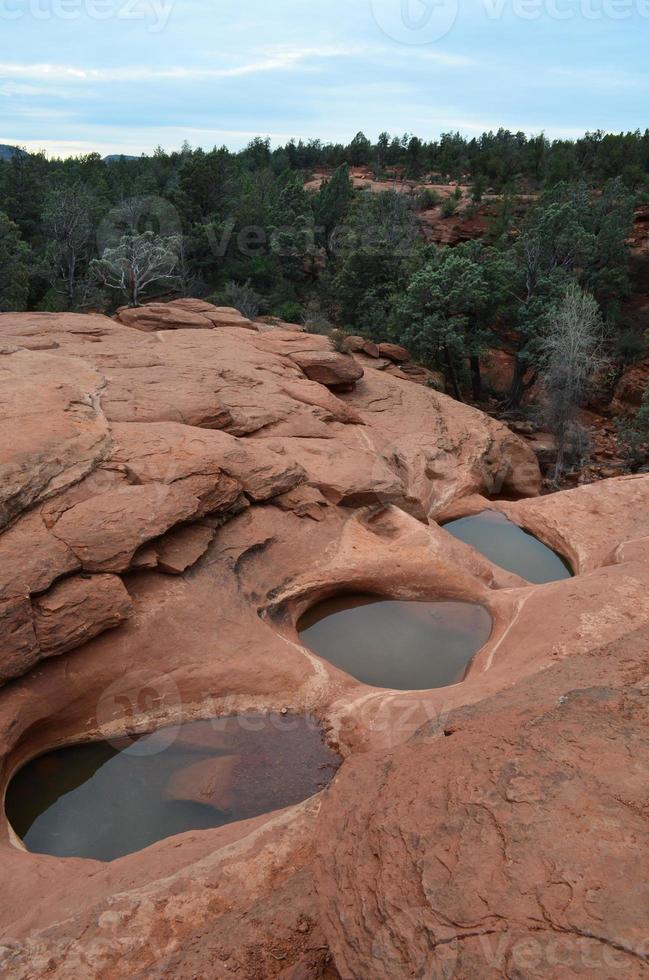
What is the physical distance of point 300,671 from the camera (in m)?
8.40

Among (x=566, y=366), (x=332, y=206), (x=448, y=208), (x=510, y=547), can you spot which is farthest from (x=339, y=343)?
(x=448, y=208)

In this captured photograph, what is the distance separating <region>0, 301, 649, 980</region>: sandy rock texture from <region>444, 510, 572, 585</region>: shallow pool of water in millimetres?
368

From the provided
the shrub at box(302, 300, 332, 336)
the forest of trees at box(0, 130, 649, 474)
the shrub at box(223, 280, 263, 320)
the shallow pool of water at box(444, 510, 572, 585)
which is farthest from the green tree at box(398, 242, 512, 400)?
the shrub at box(223, 280, 263, 320)

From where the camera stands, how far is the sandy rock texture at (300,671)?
3.22 metres

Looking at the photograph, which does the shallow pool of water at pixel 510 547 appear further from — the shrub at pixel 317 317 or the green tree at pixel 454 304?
the shrub at pixel 317 317

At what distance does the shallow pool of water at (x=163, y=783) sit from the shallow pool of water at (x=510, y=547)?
6921 mm

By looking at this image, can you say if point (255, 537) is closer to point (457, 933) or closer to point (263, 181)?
point (457, 933)

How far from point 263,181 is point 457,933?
49.1 m

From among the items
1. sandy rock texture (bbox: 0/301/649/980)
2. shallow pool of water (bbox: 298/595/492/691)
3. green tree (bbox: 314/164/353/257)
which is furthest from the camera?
green tree (bbox: 314/164/353/257)

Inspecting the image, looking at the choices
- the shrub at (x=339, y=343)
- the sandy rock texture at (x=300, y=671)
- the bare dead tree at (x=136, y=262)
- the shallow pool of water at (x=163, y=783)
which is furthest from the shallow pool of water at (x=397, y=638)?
the bare dead tree at (x=136, y=262)

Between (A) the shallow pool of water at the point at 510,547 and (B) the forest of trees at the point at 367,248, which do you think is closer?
(A) the shallow pool of water at the point at 510,547

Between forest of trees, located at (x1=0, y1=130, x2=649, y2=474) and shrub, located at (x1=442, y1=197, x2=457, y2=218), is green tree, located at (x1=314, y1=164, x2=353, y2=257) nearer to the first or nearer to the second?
forest of trees, located at (x1=0, y1=130, x2=649, y2=474)

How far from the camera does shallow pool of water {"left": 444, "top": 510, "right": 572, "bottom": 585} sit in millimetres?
13242

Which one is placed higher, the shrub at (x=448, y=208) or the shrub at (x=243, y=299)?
the shrub at (x=448, y=208)
